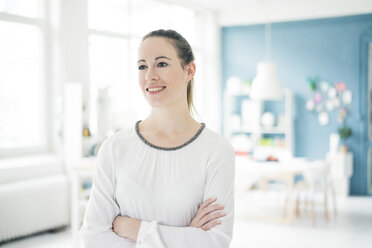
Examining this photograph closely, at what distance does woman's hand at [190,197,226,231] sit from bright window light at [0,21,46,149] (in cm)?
386

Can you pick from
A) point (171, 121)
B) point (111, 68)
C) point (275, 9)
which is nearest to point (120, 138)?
point (171, 121)

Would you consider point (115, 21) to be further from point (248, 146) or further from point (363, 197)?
point (363, 197)

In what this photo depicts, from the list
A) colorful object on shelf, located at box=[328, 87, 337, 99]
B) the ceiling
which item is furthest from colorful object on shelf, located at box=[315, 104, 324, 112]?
the ceiling

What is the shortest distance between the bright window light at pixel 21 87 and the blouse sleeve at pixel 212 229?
3.82m

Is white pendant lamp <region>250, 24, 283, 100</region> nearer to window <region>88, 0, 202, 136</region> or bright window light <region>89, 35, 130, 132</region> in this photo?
window <region>88, 0, 202, 136</region>

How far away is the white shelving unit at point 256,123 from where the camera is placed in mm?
7051

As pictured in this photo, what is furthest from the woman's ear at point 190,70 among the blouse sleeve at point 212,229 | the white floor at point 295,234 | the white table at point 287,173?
the white table at point 287,173

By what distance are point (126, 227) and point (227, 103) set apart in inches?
253

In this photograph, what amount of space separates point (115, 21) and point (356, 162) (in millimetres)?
4486

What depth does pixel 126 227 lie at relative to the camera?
4.35ft

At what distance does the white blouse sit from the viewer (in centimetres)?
129

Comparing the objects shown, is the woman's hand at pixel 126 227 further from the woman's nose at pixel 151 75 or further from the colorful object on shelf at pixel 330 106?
the colorful object on shelf at pixel 330 106

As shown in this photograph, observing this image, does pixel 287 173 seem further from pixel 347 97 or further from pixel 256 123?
pixel 347 97

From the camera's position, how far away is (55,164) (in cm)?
480
